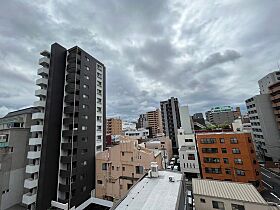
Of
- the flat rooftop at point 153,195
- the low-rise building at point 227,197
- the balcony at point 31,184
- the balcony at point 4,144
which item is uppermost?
the balcony at point 4,144

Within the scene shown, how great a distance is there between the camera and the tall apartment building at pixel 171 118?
7109 centimetres

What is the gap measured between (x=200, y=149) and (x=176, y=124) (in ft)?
117

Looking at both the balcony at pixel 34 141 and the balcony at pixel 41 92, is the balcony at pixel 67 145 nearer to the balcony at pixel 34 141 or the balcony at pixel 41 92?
the balcony at pixel 34 141

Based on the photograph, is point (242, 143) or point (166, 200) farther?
point (242, 143)

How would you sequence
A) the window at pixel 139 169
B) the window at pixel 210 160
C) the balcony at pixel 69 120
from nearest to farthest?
the window at pixel 139 169 < the balcony at pixel 69 120 < the window at pixel 210 160

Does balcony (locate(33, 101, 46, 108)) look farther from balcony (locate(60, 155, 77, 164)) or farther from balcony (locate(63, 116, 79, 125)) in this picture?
balcony (locate(60, 155, 77, 164))

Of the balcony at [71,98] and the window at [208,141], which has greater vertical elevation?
the balcony at [71,98]

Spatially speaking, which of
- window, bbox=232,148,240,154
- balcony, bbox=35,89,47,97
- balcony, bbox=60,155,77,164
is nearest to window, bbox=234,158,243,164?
window, bbox=232,148,240,154

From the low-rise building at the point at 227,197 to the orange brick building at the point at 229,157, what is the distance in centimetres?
1596

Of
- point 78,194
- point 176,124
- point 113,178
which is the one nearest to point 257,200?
point 113,178

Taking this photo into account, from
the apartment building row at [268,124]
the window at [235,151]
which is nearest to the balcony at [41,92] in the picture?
the window at [235,151]

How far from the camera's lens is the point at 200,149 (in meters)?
36.2

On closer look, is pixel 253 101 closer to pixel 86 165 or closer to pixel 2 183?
pixel 86 165

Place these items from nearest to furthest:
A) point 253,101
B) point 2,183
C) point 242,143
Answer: point 2,183
point 242,143
point 253,101
